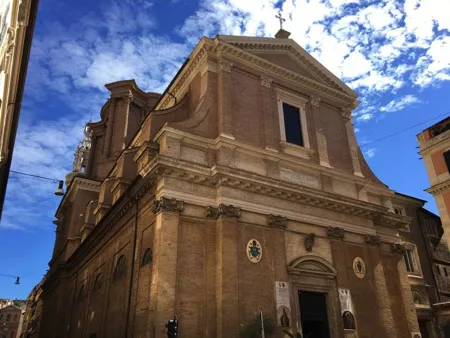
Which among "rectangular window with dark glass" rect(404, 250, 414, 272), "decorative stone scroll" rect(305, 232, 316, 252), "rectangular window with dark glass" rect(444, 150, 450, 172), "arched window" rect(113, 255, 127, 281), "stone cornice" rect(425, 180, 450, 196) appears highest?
"rectangular window with dark glass" rect(444, 150, 450, 172)

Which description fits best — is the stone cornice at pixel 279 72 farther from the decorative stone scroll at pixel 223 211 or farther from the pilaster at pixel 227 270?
the pilaster at pixel 227 270

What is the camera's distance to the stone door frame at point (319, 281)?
15.4m

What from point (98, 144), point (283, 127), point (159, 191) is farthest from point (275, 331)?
point (98, 144)

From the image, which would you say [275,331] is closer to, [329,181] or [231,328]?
[231,328]

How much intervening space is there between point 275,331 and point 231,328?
1827mm

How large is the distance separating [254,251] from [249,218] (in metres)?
1.24

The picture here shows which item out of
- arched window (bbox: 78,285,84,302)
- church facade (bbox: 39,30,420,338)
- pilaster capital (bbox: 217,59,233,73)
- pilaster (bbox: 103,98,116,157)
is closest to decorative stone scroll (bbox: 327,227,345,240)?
church facade (bbox: 39,30,420,338)

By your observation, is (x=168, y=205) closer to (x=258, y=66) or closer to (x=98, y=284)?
(x=258, y=66)

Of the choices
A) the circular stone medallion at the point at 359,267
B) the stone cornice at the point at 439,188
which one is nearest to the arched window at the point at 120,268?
the circular stone medallion at the point at 359,267

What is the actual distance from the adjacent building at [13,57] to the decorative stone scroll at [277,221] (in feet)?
31.4

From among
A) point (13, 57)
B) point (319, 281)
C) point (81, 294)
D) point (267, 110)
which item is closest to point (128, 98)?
point (81, 294)

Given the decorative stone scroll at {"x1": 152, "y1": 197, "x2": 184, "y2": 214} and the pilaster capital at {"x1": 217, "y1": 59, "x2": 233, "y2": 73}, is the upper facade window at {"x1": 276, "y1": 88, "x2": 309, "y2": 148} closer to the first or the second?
the pilaster capital at {"x1": 217, "y1": 59, "x2": 233, "y2": 73}

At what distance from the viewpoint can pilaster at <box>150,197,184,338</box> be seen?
12.5m

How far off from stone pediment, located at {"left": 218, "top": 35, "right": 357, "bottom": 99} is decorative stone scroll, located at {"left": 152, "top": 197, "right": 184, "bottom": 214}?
335 inches
